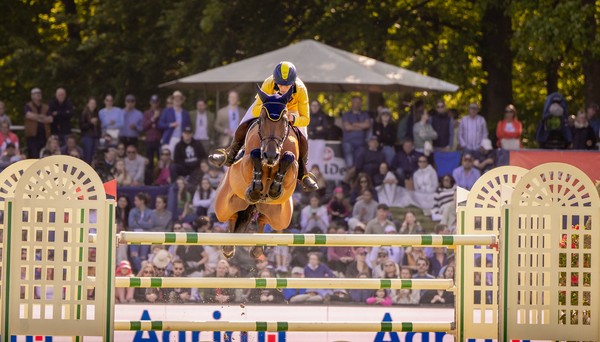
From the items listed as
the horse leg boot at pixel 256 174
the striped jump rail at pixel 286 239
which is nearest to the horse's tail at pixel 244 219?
the horse leg boot at pixel 256 174

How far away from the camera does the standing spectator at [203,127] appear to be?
19609mm

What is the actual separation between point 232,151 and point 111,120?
9.60 meters

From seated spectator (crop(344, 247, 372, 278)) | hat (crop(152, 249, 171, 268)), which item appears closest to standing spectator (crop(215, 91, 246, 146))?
hat (crop(152, 249, 171, 268))

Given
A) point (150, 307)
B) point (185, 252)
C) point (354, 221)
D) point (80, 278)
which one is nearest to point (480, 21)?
point (354, 221)

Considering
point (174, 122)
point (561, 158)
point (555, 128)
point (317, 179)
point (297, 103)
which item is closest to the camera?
point (297, 103)

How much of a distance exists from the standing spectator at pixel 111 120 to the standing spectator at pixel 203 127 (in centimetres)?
124

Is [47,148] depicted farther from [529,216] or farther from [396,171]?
[529,216]

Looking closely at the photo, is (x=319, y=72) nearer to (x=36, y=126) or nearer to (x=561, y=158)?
(x=561, y=158)

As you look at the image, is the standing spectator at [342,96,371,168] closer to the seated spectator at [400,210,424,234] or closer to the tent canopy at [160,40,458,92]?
the tent canopy at [160,40,458,92]

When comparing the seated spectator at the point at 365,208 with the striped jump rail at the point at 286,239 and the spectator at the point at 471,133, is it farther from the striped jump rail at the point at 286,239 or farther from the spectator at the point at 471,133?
the striped jump rail at the point at 286,239

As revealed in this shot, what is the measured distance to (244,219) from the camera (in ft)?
35.9

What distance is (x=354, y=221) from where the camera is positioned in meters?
17.5

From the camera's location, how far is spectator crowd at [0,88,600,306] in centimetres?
1645

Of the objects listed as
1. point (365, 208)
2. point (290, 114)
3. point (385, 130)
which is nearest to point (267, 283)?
point (290, 114)
